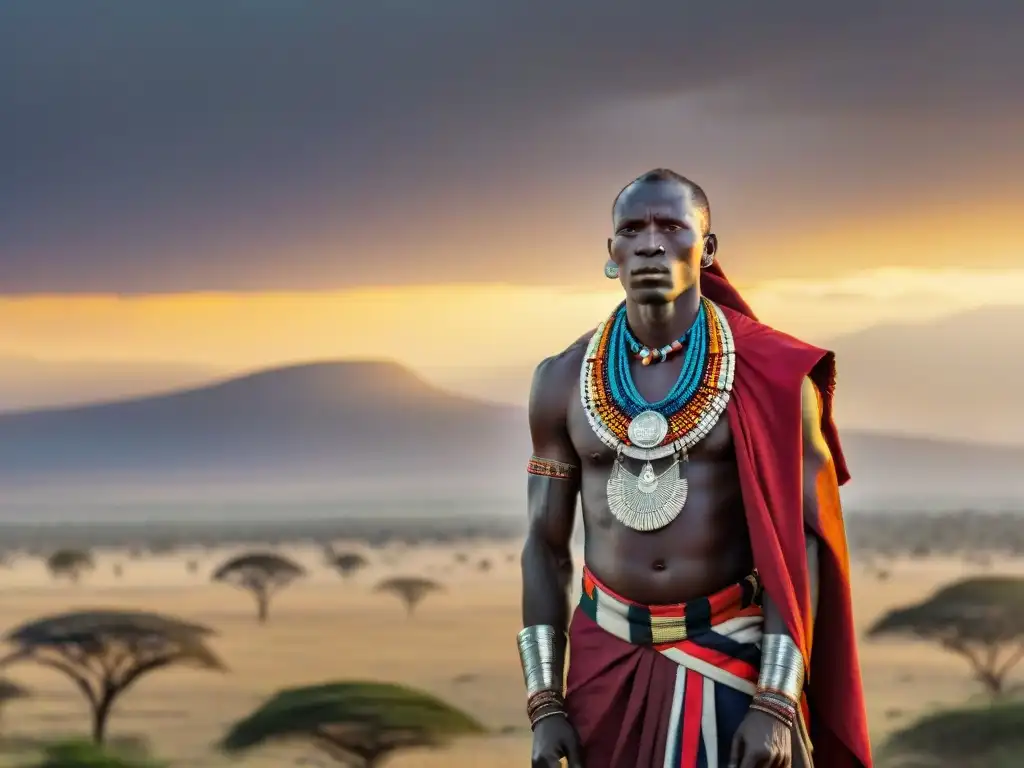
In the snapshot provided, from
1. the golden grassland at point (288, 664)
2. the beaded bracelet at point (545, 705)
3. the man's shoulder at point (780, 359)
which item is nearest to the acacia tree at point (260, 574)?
the golden grassland at point (288, 664)

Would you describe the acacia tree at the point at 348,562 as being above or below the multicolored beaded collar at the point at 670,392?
above

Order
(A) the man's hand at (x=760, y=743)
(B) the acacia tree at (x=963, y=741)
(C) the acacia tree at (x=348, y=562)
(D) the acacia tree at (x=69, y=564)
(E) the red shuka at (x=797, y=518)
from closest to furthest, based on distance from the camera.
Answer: (A) the man's hand at (x=760, y=743), (E) the red shuka at (x=797, y=518), (B) the acacia tree at (x=963, y=741), (C) the acacia tree at (x=348, y=562), (D) the acacia tree at (x=69, y=564)

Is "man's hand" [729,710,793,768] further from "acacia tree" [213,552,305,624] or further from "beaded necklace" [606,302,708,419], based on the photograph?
"acacia tree" [213,552,305,624]

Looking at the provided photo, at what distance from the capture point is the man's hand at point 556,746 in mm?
3541

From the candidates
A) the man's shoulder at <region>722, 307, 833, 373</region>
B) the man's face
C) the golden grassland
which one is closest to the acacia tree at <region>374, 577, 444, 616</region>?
the golden grassland

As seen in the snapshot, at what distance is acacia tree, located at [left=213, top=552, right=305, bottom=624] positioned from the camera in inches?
322

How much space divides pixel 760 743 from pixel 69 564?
5637mm

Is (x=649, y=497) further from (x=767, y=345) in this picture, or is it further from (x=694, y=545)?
(x=767, y=345)

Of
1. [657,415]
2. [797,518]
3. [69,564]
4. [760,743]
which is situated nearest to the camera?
[760,743]

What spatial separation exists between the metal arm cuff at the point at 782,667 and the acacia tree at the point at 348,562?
4.74 metres

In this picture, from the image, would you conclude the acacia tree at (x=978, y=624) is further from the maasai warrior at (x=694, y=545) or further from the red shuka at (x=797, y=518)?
the maasai warrior at (x=694, y=545)

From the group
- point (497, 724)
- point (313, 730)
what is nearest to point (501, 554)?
point (497, 724)

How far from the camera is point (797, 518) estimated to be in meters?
→ 3.47

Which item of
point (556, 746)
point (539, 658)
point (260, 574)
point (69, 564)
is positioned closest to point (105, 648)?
point (69, 564)
